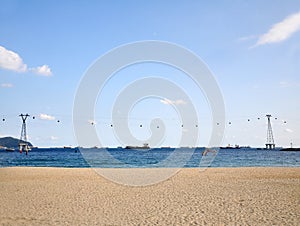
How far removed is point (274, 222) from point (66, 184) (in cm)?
1230

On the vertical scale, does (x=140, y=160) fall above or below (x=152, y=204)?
above

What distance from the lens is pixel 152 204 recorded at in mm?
12852

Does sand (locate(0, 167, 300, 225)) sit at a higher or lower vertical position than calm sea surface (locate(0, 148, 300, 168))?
lower

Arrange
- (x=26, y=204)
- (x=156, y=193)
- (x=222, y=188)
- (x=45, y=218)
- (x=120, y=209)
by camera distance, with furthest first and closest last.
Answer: (x=222, y=188) < (x=156, y=193) < (x=26, y=204) < (x=120, y=209) < (x=45, y=218)

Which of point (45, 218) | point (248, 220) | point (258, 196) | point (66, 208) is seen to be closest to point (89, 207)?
point (66, 208)

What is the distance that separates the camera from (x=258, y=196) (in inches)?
556

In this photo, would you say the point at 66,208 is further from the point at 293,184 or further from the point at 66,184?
the point at 293,184

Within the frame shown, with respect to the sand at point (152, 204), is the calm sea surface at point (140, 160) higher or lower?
higher

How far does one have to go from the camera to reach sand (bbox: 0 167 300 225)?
10.2 metres

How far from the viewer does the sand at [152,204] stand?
10211mm

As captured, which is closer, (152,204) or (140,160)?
(152,204)

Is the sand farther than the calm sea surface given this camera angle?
No

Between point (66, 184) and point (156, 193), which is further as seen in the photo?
point (66, 184)

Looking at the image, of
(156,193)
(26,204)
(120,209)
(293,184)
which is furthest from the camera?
(293,184)
